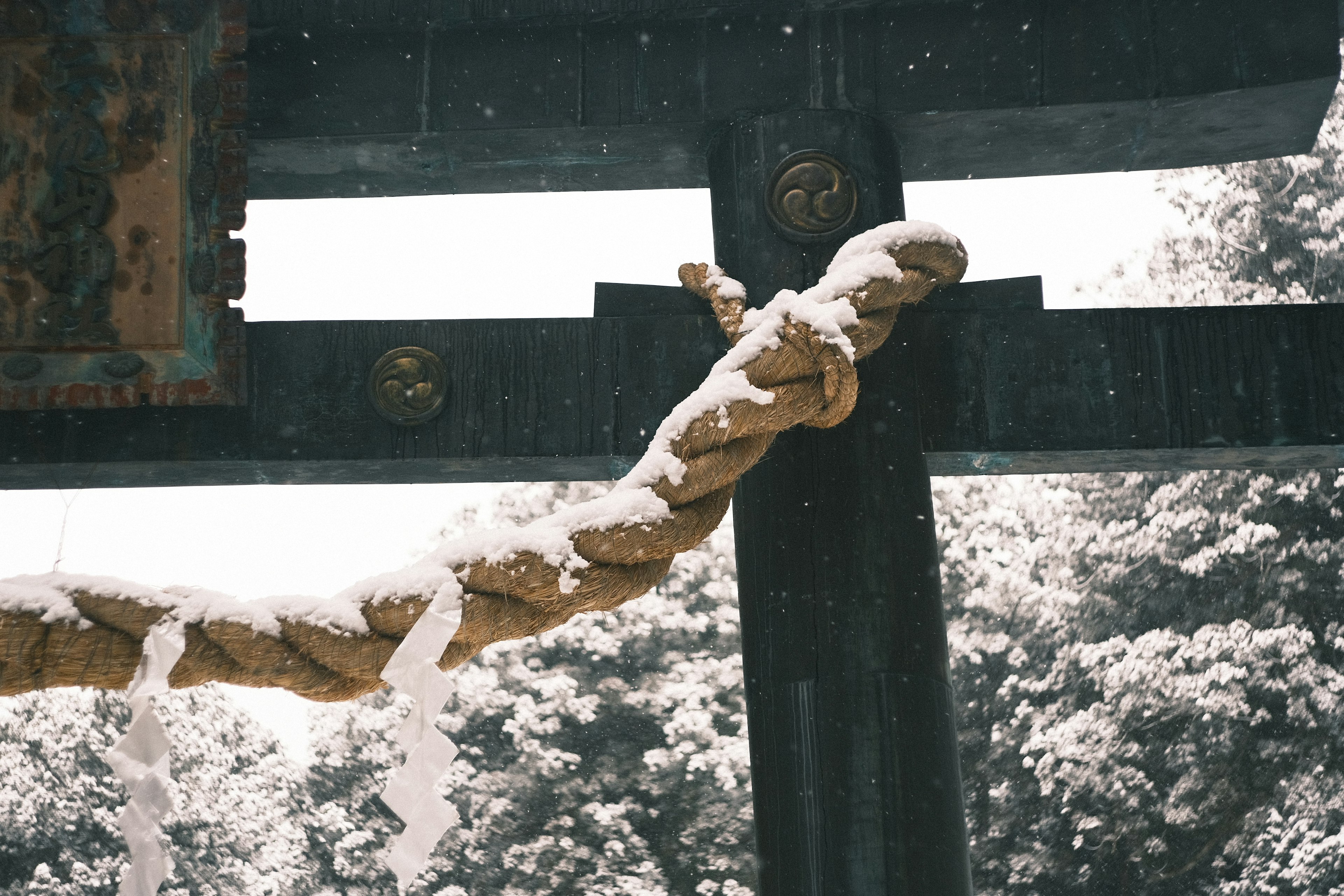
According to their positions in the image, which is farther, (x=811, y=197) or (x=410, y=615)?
(x=811, y=197)

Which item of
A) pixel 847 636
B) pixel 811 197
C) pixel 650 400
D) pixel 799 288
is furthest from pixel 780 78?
pixel 847 636

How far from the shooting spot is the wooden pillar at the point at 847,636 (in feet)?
6.68

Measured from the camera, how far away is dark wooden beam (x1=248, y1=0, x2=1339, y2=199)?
8.36 ft

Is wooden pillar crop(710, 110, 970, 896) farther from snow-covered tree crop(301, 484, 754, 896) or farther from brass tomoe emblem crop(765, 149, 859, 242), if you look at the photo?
snow-covered tree crop(301, 484, 754, 896)

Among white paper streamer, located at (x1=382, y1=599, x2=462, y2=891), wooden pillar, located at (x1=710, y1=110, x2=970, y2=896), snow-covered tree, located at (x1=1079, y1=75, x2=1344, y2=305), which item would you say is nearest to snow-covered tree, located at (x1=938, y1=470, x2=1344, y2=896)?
snow-covered tree, located at (x1=1079, y1=75, x2=1344, y2=305)

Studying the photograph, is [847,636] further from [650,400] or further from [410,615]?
[410,615]

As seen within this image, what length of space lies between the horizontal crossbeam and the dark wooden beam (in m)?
0.46

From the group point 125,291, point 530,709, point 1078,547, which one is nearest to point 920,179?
point 125,291

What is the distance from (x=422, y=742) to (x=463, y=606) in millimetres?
Result: 188

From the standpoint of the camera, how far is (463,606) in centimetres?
165

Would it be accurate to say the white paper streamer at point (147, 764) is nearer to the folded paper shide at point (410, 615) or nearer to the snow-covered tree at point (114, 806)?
the folded paper shide at point (410, 615)

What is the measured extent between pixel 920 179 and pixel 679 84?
0.61m

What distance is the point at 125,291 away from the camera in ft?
7.81

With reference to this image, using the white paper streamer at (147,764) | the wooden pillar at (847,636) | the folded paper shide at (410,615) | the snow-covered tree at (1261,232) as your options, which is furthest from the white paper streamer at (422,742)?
the snow-covered tree at (1261,232)
